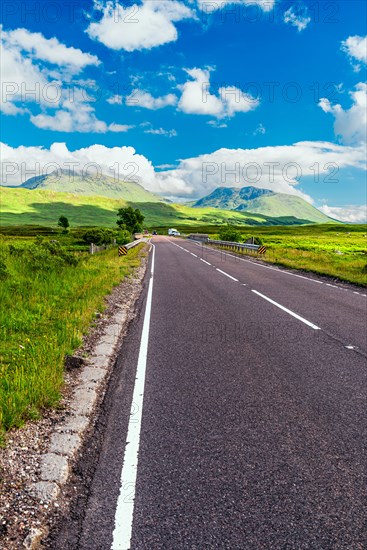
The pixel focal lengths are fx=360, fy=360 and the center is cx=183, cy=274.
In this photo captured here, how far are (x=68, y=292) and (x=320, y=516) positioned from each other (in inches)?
351

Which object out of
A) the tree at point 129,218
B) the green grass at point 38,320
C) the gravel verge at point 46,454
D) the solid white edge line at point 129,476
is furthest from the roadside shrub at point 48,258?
the tree at point 129,218

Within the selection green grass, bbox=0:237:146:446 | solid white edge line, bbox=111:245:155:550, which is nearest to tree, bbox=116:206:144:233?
green grass, bbox=0:237:146:446

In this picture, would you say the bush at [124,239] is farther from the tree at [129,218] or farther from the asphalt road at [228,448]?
the asphalt road at [228,448]

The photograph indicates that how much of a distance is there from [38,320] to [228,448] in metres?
5.22

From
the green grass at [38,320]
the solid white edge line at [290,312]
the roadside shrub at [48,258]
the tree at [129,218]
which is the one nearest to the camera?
the green grass at [38,320]

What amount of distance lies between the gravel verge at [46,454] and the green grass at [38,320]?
0.20 meters

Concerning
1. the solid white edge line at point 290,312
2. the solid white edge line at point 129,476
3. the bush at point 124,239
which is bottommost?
the solid white edge line at point 129,476

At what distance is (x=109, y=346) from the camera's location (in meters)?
6.59

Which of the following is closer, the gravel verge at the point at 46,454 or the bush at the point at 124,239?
the gravel verge at the point at 46,454

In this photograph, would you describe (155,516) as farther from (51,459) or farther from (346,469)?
(346,469)

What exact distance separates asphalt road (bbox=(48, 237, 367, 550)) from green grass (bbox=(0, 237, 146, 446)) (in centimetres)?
87

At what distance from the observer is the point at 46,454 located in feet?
11.0

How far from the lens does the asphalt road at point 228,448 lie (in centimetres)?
254

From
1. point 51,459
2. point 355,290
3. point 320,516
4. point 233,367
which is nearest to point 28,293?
point 233,367
